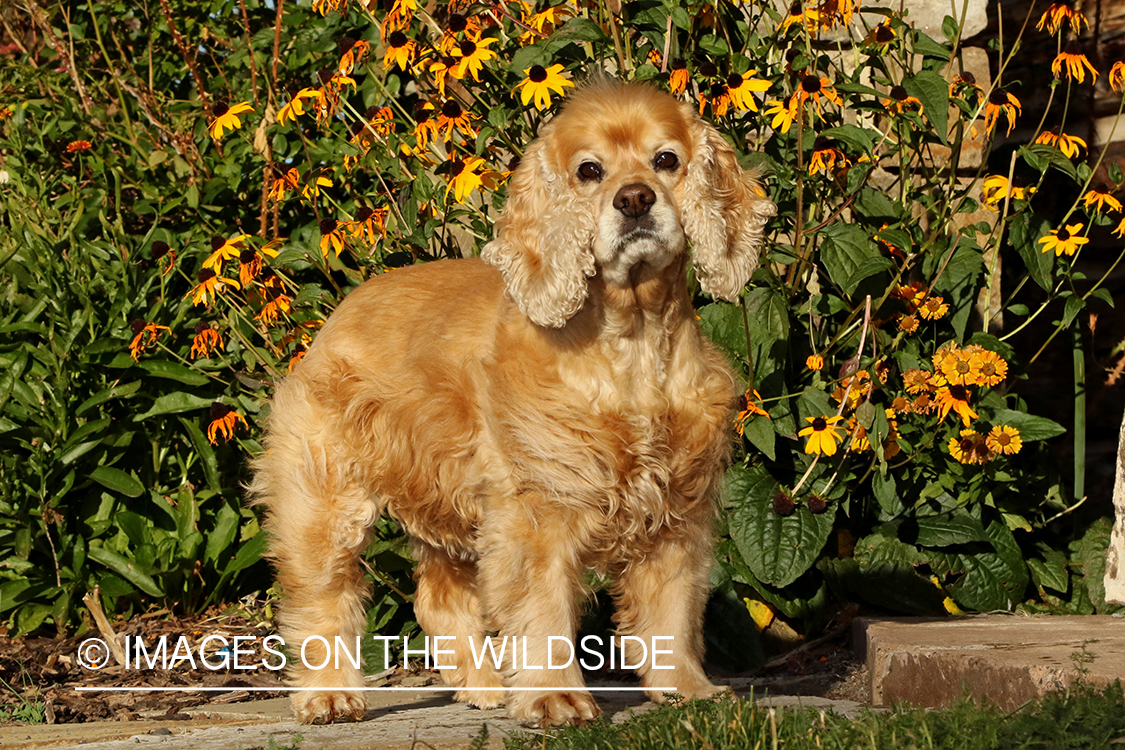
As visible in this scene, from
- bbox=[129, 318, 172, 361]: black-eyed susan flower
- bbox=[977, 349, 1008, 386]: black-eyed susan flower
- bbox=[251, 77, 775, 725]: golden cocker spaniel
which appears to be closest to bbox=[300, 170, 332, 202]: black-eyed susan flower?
bbox=[129, 318, 172, 361]: black-eyed susan flower

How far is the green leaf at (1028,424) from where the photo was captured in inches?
179

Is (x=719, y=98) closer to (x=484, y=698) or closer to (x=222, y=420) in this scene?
(x=484, y=698)

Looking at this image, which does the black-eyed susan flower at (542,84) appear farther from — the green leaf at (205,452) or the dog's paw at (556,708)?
the green leaf at (205,452)

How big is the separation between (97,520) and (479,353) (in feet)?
8.56

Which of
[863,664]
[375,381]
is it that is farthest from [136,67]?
[863,664]

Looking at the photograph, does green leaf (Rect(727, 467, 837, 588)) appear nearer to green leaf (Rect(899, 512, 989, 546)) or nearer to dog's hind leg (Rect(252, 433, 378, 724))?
green leaf (Rect(899, 512, 989, 546))

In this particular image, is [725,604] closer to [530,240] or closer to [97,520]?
[530,240]

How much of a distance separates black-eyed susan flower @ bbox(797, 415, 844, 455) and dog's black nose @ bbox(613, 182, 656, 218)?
1349 millimetres

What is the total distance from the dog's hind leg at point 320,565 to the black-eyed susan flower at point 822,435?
1.54m

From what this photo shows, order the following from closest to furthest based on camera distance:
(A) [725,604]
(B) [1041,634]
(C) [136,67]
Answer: (B) [1041,634], (A) [725,604], (C) [136,67]

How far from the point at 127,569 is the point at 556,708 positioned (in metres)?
2.72

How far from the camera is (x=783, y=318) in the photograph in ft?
14.1

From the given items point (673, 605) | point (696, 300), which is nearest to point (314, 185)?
Answer: point (696, 300)

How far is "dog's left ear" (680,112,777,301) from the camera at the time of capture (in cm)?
345
